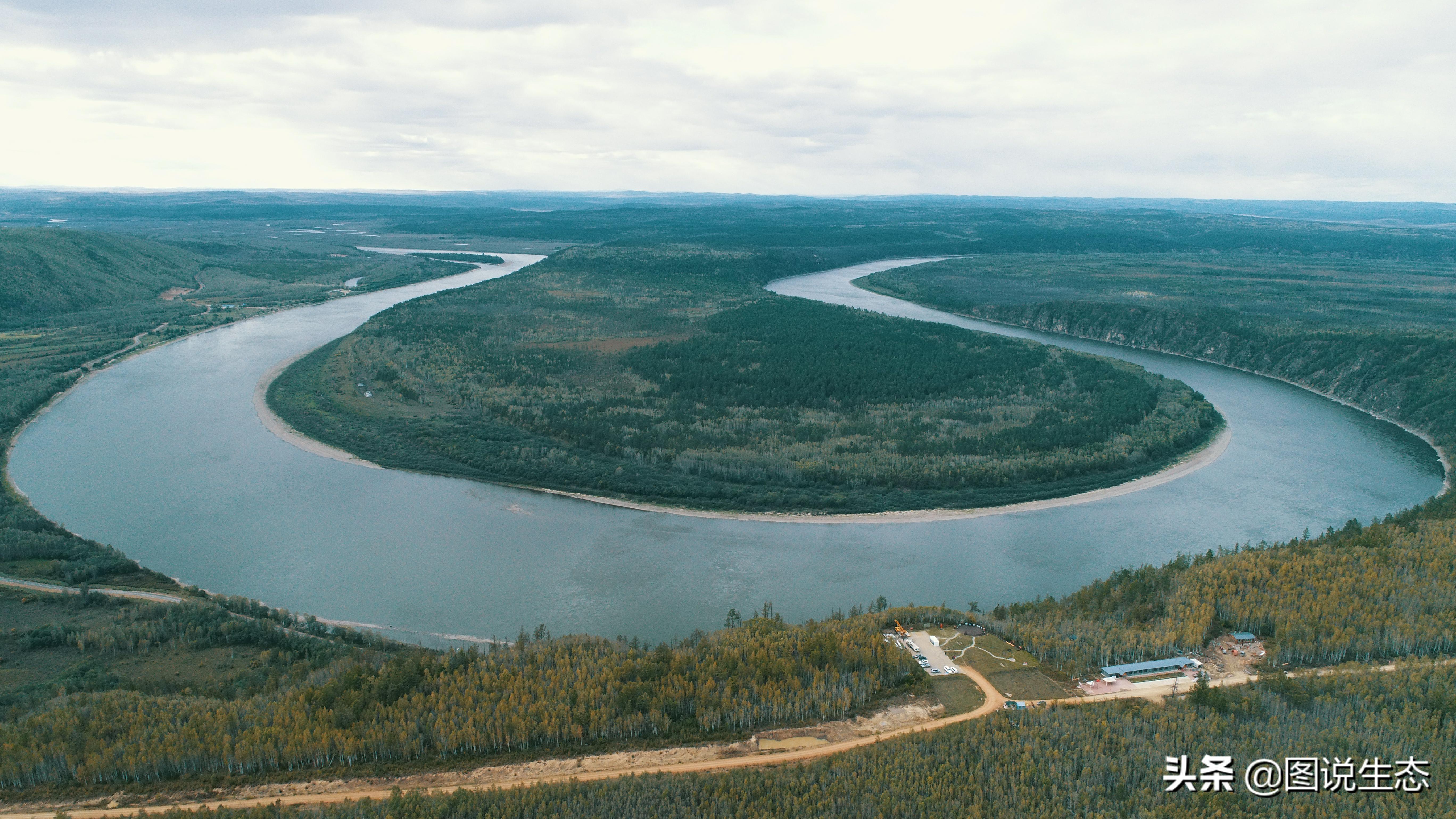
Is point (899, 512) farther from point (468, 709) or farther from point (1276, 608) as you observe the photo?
point (468, 709)

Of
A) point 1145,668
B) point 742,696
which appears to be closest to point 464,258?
point 742,696

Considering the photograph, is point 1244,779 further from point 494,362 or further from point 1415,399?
point 494,362

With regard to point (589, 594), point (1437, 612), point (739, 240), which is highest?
point (739, 240)

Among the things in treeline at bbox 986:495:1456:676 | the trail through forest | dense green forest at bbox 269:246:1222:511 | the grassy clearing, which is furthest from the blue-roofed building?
dense green forest at bbox 269:246:1222:511

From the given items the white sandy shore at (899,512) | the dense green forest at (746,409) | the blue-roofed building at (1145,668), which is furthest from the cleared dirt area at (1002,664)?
the dense green forest at (746,409)

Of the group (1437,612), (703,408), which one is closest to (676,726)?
(1437,612)

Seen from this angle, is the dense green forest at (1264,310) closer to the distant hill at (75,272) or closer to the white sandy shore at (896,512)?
the white sandy shore at (896,512)
